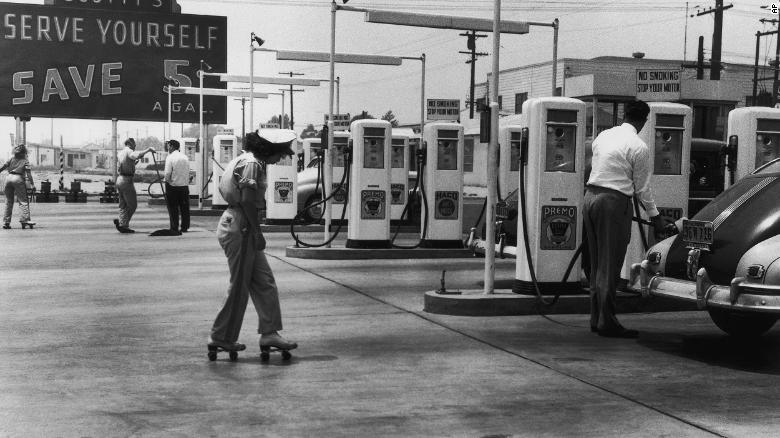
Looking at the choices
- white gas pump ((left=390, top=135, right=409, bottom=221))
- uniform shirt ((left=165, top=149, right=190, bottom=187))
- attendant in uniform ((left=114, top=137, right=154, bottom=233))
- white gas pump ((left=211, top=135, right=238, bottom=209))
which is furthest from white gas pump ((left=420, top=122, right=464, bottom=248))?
white gas pump ((left=211, top=135, right=238, bottom=209))

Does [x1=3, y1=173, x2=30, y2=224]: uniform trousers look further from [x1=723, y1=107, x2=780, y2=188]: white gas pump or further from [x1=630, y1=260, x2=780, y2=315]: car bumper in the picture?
[x1=630, y1=260, x2=780, y2=315]: car bumper

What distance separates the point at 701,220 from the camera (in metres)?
8.67

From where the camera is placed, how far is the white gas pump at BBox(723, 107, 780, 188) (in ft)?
36.3

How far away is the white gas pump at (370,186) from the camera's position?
1714cm

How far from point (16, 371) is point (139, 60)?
35.8 metres

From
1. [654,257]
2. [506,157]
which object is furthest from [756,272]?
[506,157]

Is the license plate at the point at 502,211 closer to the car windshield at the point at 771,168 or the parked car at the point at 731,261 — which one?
the parked car at the point at 731,261

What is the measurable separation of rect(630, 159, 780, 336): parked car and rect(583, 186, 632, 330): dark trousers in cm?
21

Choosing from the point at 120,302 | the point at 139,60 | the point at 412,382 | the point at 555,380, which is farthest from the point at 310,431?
the point at 139,60

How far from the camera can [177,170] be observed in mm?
21172

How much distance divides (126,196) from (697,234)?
16.0 metres

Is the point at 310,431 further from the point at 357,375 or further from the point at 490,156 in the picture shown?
the point at 490,156

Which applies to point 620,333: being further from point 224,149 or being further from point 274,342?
point 224,149

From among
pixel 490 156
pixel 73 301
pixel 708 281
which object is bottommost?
pixel 73 301
